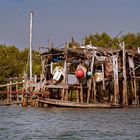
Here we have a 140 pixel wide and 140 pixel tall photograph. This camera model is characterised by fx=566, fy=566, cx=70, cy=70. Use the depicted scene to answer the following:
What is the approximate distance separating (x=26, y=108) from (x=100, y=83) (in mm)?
8192

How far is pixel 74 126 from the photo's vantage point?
32844 millimetres

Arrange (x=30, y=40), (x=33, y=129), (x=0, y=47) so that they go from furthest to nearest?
1. (x=0, y=47)
2. (x=30, y=40)
3. (x=33, y=129)

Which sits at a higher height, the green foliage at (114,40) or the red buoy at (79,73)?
the green foliage at (114,40)

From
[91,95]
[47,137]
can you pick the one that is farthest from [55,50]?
[47,137]

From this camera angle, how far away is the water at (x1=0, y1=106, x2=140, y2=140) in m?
27.8

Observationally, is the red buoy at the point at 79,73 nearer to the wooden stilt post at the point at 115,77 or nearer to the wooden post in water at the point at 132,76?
the wooden stilt post at the point at 115,77

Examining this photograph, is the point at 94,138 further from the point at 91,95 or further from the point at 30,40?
the point at 30,40

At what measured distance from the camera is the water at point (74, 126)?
1094 inches

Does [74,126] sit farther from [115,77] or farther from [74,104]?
[115,77]

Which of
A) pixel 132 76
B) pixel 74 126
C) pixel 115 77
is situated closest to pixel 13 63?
pixel 132 76

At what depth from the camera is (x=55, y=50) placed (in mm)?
51781

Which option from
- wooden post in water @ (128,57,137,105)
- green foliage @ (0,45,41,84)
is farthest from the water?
green foliage @ (0,45,41,84)

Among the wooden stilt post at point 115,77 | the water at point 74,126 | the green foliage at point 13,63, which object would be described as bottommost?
the water at point 74,126

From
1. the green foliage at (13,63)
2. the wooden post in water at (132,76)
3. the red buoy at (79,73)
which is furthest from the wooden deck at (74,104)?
the green foliage at (13,63)
